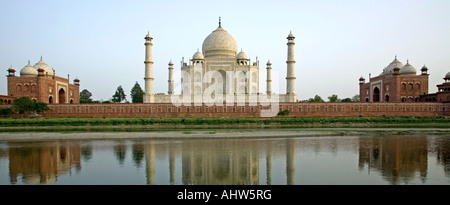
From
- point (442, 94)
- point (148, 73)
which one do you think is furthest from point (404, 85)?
point (148, 73)

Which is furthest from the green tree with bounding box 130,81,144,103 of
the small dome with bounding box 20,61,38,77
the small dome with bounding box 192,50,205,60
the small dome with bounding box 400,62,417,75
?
the small dome with bounding box 400,62,417,75

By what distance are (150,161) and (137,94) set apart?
33246 millimetres

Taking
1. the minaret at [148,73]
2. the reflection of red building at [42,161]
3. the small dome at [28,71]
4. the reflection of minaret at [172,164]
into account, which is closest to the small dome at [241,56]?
the minaret at [148,73]

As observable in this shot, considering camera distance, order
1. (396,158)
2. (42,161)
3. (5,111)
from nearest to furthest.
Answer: (42,161), (396,158), (5,111)

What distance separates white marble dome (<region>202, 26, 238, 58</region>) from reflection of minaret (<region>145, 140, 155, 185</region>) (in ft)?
64.9

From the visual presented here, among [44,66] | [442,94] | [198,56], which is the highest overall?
[198,56]

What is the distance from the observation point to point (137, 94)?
41.4 metres

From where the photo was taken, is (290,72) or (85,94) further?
(85,94)

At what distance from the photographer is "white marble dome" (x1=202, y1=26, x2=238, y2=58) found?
1245 inches

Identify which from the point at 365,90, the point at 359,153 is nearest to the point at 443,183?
the point at 359,153

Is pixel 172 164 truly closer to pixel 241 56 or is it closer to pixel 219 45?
pixel 241 56

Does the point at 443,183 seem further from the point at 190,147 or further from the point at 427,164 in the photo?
the point at 190,147

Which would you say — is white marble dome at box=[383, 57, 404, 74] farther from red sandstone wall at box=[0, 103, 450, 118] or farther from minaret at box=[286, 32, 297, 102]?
minaret at box=[286, 32, 297, 102]
